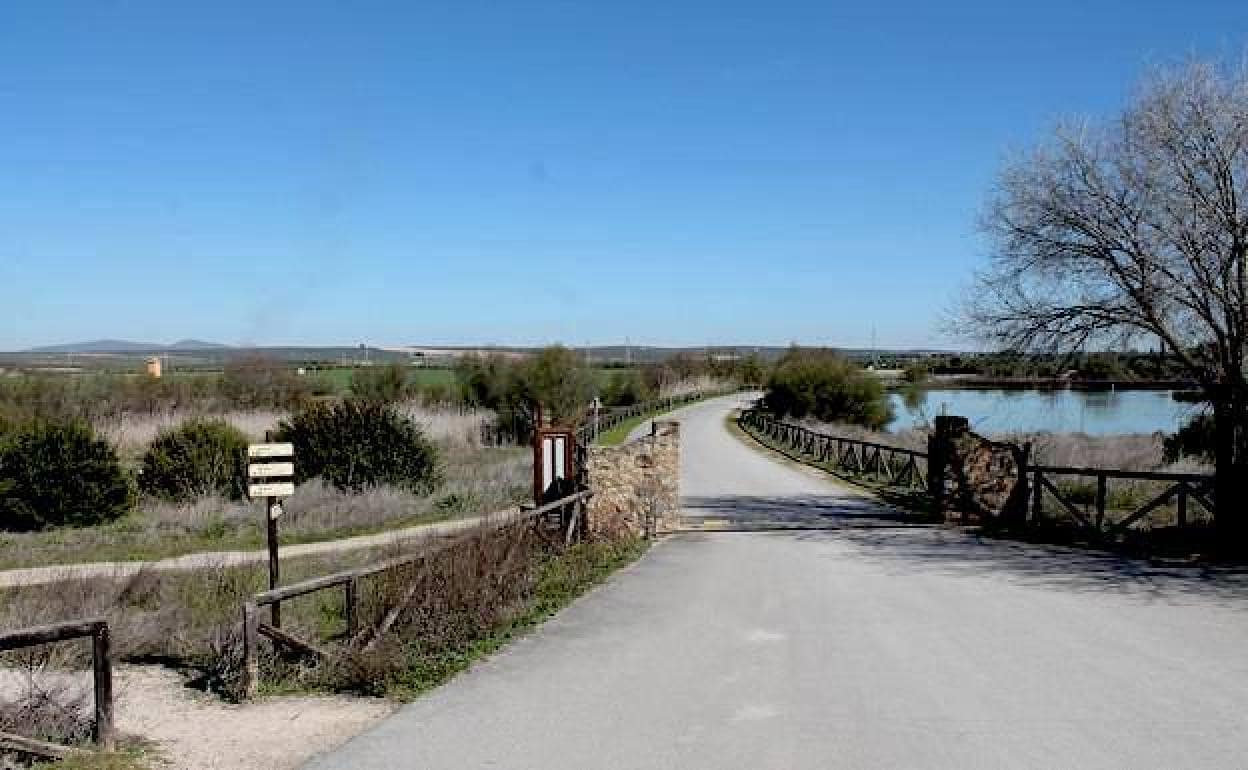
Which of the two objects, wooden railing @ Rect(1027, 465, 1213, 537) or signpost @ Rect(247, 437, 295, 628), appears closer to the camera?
signpost @ Rect(247, 437, 295, 628)

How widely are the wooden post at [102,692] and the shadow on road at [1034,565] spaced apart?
10.6 meters

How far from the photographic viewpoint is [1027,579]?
14242 millimetres

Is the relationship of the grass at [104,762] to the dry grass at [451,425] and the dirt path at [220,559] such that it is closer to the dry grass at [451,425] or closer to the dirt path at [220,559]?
the dirt path at [220,559]

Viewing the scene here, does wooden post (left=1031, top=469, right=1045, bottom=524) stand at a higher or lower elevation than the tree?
lower

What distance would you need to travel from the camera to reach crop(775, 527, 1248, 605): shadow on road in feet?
44.0

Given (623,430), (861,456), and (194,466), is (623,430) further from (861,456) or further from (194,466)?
(194,466)

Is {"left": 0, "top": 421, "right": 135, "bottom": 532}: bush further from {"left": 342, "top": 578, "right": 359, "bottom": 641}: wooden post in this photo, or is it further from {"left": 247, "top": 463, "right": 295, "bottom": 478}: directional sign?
{"left": 342, "top": 578, "right": 359, "bottom": 641}: wooden post

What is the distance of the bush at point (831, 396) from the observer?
55438mm

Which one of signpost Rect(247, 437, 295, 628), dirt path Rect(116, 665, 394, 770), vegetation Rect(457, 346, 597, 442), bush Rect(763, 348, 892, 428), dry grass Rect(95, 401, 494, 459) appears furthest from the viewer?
bush Rect(763, 348, 892, 428)

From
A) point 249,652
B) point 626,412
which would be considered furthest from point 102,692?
point 626,412

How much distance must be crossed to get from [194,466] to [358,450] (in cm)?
383

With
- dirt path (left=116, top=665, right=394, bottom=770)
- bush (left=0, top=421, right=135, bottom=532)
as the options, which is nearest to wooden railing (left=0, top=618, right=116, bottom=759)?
dirt path (left=116, top=665, right=394, bottom=770)

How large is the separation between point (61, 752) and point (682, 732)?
430 cm

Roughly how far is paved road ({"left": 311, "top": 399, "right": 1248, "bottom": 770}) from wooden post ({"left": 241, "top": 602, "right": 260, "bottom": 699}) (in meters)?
1.66
